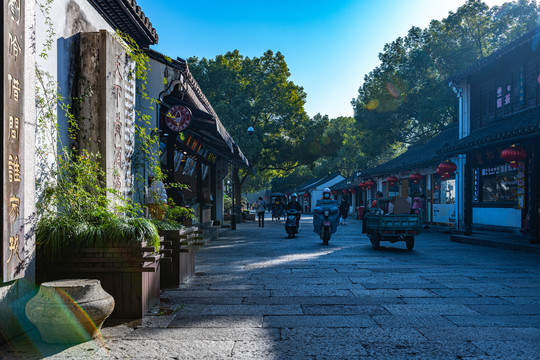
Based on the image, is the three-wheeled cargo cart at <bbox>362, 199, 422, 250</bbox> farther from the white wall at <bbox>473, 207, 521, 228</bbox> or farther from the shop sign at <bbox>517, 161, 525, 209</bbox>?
the white wall at <bbox>473, 207, 521, 228</bbox>

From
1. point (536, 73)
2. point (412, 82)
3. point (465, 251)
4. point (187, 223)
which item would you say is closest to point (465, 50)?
point (412, 82)

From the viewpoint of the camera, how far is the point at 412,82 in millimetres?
31172

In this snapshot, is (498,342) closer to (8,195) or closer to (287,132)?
(8,195)

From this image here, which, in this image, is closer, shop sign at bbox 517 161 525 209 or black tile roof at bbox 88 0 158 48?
black tile roof at bbox 88 0 158 48

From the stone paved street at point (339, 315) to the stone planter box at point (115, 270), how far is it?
0.93 ft

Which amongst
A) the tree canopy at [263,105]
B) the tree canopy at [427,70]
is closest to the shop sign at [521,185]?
the tree canopy at [427,70]

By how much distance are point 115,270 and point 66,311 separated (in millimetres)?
914

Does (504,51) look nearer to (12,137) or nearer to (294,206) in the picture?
(294,206)

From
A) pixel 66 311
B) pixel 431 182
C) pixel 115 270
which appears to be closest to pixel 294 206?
pixel 431 182

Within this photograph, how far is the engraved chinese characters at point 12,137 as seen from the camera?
12.1 feet

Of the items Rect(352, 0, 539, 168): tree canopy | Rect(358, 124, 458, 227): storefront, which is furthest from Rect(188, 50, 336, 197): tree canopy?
Rect(358, 124, 458, 227): storefront

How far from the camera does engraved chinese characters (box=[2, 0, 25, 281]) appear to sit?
369 centimetres

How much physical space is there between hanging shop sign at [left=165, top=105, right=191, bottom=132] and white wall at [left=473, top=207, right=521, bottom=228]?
454 inches

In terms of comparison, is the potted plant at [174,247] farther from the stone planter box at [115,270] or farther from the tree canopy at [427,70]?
the tree canopy at [427,70]
